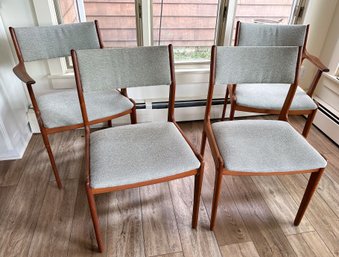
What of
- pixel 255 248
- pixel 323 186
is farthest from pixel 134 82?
pixel 323 186

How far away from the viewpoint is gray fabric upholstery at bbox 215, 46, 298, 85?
47.8 inches

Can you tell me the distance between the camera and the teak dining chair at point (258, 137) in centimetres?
107

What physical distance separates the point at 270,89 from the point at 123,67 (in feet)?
3.10

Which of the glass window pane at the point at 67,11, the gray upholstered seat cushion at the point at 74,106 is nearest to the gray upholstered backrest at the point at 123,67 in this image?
the gray upholstered seat cushion at the point at 74,106

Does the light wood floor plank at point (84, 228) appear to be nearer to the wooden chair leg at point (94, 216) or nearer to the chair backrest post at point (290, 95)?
the wooden chair leg at point (94, 216)

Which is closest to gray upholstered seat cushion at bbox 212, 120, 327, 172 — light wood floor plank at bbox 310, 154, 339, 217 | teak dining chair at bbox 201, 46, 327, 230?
teak dining chair at bbox 201, 46, 327, 230

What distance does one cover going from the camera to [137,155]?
108cm

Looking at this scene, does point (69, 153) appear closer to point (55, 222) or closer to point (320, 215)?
point (55, 222)

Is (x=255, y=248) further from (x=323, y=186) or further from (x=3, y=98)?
(x=3, y=98)

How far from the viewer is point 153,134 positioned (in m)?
1.20

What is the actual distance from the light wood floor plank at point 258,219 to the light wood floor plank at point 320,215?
0.61 feet

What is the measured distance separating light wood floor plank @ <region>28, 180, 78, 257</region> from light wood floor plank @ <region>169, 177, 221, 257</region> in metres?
0.54

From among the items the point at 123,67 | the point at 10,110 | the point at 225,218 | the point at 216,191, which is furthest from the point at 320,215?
the point at 10,110

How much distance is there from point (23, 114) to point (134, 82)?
39.7 inches
